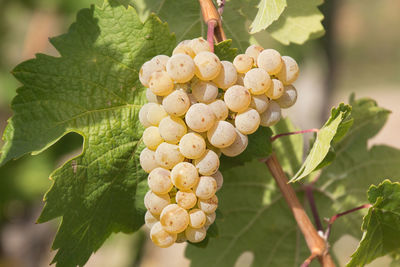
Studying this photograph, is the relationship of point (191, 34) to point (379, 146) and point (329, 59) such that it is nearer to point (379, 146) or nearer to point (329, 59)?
point (379, 146)

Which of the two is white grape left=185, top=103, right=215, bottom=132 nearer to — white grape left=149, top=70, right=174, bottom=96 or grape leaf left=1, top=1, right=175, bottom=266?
white grape left=149, top=70, right=174, bottom=96

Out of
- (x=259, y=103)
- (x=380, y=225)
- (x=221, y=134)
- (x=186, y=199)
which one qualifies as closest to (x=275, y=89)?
(x=259, y=103)

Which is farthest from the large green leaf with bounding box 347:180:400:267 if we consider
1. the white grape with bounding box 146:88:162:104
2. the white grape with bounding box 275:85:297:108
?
the white grape with bounding box 146:88:162:104

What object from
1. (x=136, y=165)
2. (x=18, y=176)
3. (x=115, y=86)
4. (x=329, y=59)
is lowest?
(x=329, y=59)

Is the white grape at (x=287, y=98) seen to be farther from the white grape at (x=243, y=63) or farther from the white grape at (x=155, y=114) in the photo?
the white grape at (x=155, y=114)

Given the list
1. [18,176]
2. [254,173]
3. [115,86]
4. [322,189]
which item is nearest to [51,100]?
[115,86]

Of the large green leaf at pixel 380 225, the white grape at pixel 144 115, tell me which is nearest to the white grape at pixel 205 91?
the white grape at pixel 144 115
